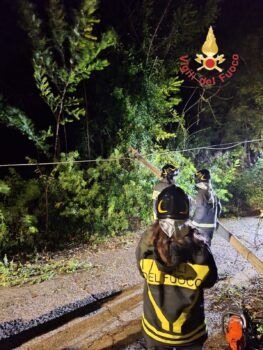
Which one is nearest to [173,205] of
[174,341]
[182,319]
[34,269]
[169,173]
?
[182,319]

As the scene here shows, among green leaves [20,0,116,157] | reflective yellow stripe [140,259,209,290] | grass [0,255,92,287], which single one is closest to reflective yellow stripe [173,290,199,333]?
reflective yellow stripe [140,259,209,290]

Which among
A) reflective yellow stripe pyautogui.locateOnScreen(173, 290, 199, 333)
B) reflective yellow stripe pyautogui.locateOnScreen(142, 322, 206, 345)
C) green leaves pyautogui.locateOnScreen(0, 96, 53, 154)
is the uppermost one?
green leaves pyautogui.locateOnScreen(0, 96, 53, 154)

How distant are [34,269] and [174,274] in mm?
4546

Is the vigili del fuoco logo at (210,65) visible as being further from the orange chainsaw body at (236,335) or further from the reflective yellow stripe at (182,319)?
the reflective yellow stripe at (182,319)

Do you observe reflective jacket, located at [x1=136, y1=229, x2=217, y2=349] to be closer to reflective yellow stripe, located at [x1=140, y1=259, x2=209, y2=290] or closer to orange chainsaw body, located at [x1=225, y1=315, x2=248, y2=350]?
reflective yellow stripe, located at [x1=140, y1=259, x2=209, y2=290]

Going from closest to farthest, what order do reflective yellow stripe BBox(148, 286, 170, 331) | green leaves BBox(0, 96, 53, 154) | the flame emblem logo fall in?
1. reflective yellow stripe BBox(148, 286, 170, 331)
2. green leaves BBox(0, 96, 53, 154)
3. the flame emblem logo

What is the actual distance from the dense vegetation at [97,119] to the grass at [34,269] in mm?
497

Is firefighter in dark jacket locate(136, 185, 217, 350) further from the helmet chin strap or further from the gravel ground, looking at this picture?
the gravel ground

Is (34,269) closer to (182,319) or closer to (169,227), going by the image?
(182,319)

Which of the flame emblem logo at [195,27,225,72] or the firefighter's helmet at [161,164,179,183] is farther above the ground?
the flame emblem logo at [195,27,225,72]

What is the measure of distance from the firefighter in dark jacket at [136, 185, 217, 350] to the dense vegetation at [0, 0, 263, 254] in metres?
4.45

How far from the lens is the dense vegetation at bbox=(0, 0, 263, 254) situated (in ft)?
22.4

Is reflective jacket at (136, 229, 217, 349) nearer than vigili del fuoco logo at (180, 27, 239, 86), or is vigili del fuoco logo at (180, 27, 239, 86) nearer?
reflective jacket at (136, 229, 217, 349)

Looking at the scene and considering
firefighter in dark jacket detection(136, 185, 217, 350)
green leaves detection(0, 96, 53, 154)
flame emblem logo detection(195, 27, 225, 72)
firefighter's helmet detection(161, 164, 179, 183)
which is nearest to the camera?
firefighter in dark jacket detection(136, 185, 217, 350)
